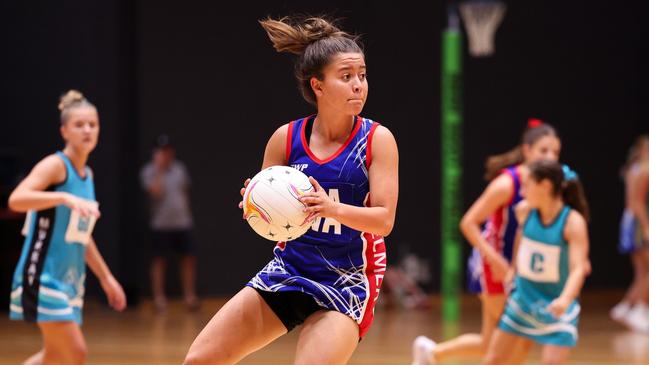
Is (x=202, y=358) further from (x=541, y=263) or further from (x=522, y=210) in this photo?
(x=522, y=210)

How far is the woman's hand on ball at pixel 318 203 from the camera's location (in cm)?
312

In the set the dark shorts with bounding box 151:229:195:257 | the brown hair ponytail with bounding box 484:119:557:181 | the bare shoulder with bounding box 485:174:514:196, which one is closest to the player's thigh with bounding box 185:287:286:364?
the bare shoulder with bounding box 485:174:514:196

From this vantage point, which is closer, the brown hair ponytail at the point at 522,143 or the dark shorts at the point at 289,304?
the dark shorts at the point at 289,304

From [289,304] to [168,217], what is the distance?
24.4 ft

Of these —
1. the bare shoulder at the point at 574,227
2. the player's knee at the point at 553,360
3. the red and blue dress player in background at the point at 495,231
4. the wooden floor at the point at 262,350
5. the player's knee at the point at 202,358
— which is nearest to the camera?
the player's knee at the point at 202,358

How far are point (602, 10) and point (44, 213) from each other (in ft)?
31.5

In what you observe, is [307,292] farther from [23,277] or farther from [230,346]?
[23,277]

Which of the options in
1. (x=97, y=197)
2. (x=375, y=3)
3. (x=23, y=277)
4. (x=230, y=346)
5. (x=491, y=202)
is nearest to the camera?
(x=230, y=346)

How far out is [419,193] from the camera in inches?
481

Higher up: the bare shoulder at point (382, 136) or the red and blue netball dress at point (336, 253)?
the bare shoulder at point (382, 136)

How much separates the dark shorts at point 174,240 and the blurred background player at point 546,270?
18.7 ft

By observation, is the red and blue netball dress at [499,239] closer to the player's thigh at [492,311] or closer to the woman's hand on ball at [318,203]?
the player's thigh at [492,311]


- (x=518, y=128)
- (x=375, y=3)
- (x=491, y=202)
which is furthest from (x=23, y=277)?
(x=518, y=128)

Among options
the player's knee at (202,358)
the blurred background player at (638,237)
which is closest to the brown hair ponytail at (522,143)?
the player's knee at (202,358)
